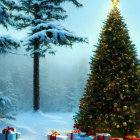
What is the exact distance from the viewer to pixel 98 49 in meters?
8.08

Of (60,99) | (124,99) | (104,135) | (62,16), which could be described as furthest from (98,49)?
(60,99)

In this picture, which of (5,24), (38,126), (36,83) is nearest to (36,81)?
(36,83)

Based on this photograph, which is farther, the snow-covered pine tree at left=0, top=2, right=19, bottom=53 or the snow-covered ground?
the snow-covered ground

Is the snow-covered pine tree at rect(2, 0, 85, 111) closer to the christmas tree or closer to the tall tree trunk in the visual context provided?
the tall tree trunk

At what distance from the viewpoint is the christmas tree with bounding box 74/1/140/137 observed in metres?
7.46

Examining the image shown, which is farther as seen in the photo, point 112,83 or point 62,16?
point 62,16

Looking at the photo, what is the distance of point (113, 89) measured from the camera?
7.46 meters

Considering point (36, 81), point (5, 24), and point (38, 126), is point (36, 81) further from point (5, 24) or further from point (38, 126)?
point (5, 24)

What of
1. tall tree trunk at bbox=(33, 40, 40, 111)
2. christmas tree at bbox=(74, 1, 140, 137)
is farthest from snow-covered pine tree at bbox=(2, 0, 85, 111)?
christmas tree at bbox=(74, 1, 140, 137)

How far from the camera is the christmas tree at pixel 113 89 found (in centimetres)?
746

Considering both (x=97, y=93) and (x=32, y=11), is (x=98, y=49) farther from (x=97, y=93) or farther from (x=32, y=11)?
(x=32, y=11)

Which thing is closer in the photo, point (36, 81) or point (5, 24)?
point (5, 24)

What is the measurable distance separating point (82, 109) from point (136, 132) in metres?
2.03

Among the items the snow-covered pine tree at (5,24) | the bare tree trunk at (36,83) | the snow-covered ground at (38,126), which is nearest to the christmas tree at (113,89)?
the snow-covered ground at (38,126)
